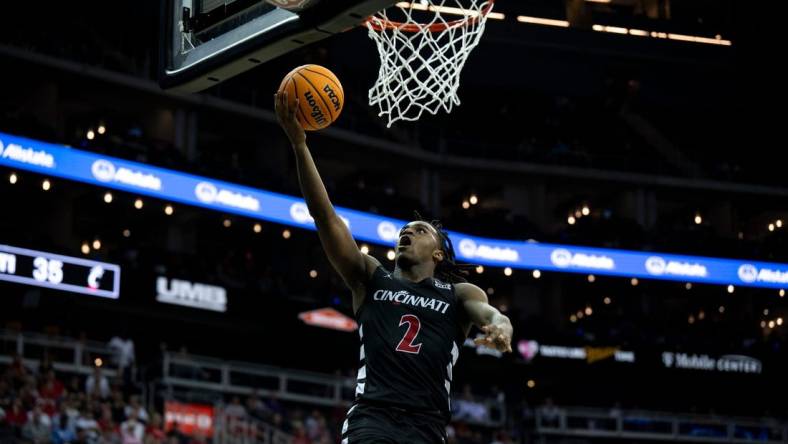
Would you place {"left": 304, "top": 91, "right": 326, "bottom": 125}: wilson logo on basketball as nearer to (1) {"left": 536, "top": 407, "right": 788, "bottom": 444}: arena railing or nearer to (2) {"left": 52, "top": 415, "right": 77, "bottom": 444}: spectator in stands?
(2) {"left": 52, "top": 415, "right": 77, "bottom": 444}: spectator in stands

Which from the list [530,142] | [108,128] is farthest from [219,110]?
[530,142]

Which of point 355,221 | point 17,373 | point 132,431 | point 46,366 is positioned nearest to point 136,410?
point 132,431

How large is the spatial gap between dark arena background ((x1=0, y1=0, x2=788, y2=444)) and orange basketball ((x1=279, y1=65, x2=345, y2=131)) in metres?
14.3

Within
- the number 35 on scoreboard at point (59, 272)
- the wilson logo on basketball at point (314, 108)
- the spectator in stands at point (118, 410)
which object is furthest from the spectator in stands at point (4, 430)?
the wilson logo on basketball at point (314, 108)

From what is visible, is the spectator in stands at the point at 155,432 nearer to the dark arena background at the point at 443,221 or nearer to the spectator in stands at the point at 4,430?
the dark arena background at the point at 443,221

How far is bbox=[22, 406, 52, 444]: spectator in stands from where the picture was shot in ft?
59.2

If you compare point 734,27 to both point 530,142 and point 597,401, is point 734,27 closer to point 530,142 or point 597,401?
point 530,142

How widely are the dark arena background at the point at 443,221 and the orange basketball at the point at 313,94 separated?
14.3 metres

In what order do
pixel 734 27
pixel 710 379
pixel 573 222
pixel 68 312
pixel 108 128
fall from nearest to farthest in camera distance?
pixel 68 312
pixel 108 128
pixel 710 379
pixel 734 27
pixel 573 222

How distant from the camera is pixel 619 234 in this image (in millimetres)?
39750

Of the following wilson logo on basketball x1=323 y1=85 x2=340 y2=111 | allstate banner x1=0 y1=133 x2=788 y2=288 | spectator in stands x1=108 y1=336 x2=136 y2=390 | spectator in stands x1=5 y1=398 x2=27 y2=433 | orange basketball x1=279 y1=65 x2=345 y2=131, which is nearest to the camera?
orange basketball x1=279 y1=65 x2=345 y2=131

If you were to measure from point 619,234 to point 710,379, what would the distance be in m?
5.42

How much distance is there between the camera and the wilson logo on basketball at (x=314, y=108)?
21.3 ft

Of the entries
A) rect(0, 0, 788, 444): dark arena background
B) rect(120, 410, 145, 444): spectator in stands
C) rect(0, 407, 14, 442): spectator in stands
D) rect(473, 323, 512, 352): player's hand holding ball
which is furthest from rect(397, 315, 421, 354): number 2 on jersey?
rect(0, 0, 788, 444): dark arena background
